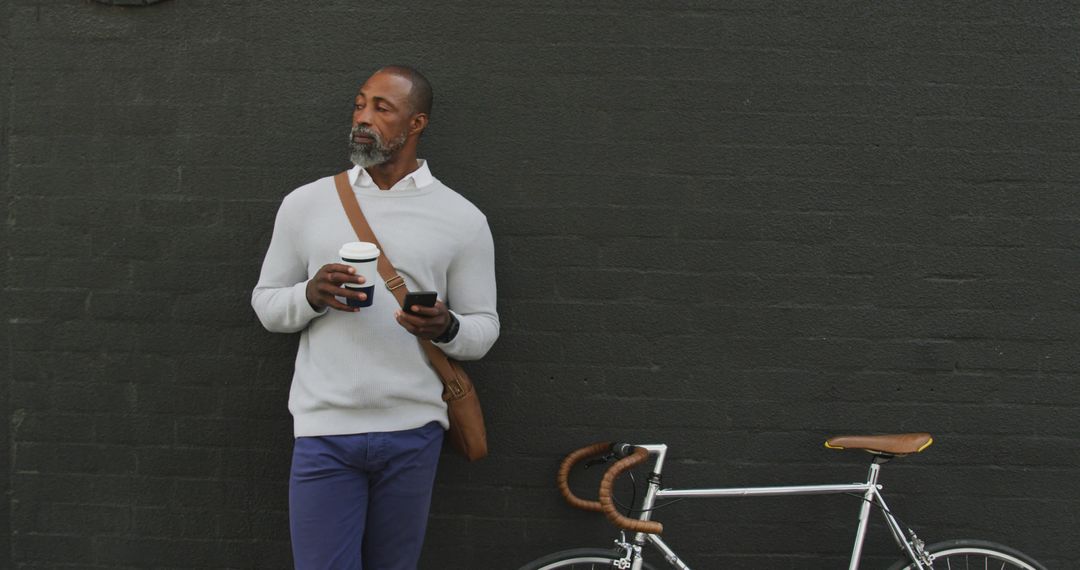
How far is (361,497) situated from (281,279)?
2.54 ft

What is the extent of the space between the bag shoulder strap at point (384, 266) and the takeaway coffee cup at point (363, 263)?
0.22 metres

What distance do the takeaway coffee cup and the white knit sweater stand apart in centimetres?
31

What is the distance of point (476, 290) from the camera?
3500 millimetres

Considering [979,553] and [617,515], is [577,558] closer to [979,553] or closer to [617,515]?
[617,515]

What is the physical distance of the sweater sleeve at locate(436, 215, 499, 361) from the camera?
135 inches

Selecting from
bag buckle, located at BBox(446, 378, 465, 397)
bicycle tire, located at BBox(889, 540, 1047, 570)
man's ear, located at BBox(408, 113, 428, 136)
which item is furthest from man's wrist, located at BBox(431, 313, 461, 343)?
bicycle tire, located at BBox(889, 540, 1047, 570)

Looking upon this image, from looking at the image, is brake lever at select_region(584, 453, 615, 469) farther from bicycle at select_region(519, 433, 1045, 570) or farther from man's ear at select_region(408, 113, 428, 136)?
man's ear at select_region(408, 113, 428, 136)

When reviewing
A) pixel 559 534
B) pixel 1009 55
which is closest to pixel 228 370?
pixel 559 534

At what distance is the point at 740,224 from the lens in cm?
398

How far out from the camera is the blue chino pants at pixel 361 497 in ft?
10.9

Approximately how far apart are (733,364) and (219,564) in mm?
2246

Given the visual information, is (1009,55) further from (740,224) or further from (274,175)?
(274,175)

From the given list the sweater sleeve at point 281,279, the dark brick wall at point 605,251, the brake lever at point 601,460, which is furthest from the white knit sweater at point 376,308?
the brake lever at point 601,460

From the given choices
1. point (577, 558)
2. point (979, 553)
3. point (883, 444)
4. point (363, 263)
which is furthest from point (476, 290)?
point (979, 553)
